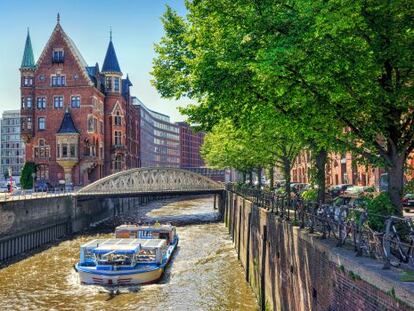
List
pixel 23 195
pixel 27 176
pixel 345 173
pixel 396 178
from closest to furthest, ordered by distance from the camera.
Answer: pixel 396 178 < pixel 23 195 < pixel 345 173 < pixel 27 176

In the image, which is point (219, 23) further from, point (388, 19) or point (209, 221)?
point (209, 221)

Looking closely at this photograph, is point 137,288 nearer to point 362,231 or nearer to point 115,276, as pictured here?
point 115,276

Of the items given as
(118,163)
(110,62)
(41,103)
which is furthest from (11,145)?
(41,103)

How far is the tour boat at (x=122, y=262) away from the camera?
27719 millimetres

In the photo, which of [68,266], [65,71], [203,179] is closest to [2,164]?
[65,71]

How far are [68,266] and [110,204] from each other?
4006 cm

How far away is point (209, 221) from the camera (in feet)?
200

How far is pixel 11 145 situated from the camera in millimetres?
164500

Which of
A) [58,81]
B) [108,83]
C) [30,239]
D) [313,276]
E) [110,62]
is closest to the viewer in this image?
[313,276]

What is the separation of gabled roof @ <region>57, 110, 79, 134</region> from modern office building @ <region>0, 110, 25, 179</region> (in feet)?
324

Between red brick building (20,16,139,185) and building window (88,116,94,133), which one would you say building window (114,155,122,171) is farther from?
building window (88,116,94,133)

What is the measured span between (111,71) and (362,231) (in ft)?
233

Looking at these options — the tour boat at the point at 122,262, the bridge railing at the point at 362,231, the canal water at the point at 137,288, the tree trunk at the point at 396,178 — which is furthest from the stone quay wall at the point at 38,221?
the tree trunk at the point at 396,178

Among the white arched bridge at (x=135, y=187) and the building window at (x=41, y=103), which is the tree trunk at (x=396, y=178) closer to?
the white arched bridge at (x=135, y=187)
